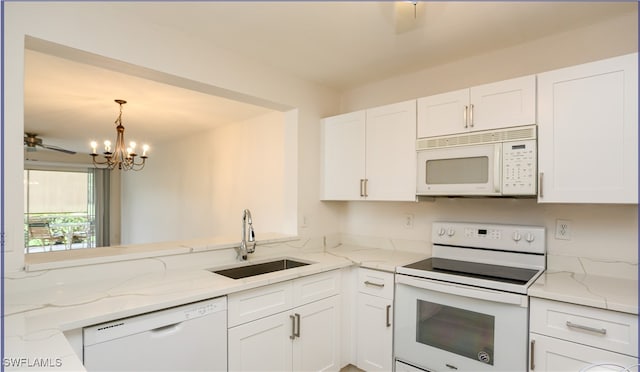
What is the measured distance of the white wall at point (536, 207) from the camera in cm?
184

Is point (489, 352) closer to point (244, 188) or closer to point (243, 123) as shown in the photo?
point (244, 188)

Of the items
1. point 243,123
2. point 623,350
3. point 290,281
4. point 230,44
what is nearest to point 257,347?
point 290,281

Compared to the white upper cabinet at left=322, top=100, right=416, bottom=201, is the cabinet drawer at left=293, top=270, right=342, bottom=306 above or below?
below

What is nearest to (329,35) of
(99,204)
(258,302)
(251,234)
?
(251,234)

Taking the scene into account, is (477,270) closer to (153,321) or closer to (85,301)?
(153,321)

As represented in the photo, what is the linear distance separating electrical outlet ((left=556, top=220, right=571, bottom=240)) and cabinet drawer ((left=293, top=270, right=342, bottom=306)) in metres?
1.40

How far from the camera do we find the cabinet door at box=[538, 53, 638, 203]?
1575mm

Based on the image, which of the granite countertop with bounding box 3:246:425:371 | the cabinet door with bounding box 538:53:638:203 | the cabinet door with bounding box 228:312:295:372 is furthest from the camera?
the cabinet door with bounding box 228:312:295:372

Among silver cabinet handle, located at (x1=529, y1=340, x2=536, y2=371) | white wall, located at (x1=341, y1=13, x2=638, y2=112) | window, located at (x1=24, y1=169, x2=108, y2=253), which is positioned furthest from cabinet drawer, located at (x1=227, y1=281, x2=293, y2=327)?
window, located at (x1=24, y1=169, x2=108, y2=253)

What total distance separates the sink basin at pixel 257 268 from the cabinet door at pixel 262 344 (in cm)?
50

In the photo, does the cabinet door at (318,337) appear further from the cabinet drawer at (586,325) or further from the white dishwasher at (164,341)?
the cabinet drawer at (586,325)

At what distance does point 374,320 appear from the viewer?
223cm

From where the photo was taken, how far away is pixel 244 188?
402 cm

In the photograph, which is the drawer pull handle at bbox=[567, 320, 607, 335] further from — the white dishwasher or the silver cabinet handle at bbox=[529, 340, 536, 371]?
the white dishwasher
